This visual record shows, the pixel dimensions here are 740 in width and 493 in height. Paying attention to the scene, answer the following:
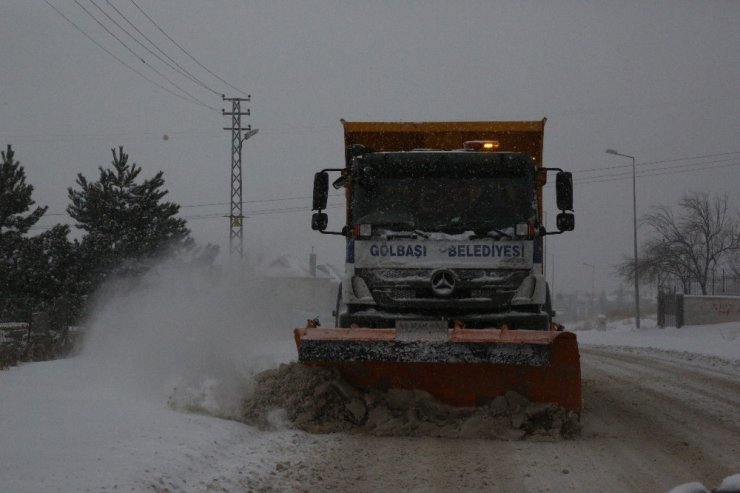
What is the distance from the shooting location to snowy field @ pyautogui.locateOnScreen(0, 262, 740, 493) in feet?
16.1

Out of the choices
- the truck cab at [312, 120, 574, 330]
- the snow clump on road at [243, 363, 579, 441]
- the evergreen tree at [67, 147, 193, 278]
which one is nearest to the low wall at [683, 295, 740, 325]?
the evergreen tree at [67, 147, 193, 278]

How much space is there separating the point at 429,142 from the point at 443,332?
312 centimetres

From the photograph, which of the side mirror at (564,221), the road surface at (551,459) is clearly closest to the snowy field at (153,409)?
the road surface at (551,459)

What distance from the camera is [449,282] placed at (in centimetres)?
732

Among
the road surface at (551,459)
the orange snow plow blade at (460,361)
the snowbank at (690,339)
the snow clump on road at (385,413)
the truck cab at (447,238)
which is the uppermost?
the truck cab at (447,238)

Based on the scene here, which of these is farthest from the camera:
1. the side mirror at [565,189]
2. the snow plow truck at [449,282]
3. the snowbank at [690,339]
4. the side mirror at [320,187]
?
the snowbank at [690,339]

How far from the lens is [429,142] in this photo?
921 cm

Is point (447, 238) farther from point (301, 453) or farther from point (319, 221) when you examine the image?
point (301, 453)

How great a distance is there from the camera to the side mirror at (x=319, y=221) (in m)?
8.57

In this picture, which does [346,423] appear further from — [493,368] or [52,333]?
[52,333]

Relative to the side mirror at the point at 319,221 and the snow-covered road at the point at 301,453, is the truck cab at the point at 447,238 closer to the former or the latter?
the side mirror at the point at 319,221

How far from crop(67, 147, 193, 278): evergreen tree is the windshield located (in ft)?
69.2

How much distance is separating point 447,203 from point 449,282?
3.12 feet

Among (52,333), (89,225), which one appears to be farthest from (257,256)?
(89,225)
